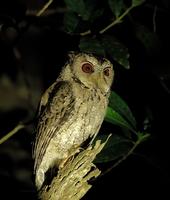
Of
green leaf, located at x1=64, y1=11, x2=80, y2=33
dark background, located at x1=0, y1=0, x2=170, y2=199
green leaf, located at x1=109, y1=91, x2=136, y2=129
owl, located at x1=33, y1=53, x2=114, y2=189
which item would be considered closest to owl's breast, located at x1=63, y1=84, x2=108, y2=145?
owl, located at x1=33, y1=53, x2=114, y2=189

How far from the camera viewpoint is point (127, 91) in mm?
2451

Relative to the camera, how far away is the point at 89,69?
2.46m

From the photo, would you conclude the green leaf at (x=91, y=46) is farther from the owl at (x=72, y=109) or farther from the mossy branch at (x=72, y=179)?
the owl at (x=72, y=109)

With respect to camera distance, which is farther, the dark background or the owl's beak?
the owl's beak

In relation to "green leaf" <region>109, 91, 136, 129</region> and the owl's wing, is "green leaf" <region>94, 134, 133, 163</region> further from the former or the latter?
the owl's wing

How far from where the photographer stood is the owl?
238 centimetres

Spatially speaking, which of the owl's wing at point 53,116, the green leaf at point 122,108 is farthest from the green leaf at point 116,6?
the owl's wing at point 53,116

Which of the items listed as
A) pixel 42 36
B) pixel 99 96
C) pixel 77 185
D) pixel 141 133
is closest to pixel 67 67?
pixel 99 96

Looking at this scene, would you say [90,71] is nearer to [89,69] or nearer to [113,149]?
[89,69]

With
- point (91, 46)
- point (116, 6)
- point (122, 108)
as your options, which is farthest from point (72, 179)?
point (116, 6)

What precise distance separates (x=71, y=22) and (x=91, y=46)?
181 millimetres

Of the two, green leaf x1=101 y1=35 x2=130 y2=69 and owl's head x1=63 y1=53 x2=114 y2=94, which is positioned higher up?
green leaf x1=101 y1=35 x2=130 y2=69

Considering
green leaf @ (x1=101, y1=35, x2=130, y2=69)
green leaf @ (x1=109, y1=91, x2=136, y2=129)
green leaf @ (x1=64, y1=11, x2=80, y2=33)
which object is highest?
green leaf @ (x1=64, y1=11, x2=80, y2=33)

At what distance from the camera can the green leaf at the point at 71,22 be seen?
2057 millimetres
